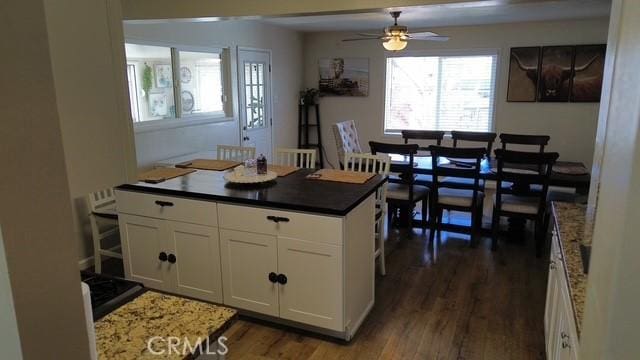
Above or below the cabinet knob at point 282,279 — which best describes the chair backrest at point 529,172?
above

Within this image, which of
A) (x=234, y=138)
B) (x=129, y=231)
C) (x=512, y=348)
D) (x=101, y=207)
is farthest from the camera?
(x=234, y=138)

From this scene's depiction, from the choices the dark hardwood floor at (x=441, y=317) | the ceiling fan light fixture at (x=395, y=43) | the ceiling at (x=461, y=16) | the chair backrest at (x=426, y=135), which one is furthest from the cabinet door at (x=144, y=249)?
the chair backrest at (x=426, y=135)

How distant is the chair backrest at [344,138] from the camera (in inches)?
204

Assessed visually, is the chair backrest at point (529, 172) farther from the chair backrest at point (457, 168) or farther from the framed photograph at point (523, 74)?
the framed photograph at point (523, 74)

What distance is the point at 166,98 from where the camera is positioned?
4816mm

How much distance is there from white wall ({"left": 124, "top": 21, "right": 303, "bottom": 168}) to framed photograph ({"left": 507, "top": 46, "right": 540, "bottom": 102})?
329cm

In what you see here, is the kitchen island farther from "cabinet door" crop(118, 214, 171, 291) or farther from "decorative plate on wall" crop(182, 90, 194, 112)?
"decorative plate on wall" crop(182, 90, 194, 112)

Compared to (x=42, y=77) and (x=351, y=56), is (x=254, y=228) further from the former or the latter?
(x=351, y=56)

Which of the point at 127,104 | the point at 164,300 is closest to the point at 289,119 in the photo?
the point at 164,300

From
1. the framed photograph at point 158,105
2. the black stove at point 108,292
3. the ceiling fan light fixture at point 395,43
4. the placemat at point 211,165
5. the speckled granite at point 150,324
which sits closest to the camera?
the speckled granite at point 150,324

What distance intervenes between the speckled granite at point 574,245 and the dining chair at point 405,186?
165 cm

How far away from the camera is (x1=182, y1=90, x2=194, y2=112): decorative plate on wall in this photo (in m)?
5.05

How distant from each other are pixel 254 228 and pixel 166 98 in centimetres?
265

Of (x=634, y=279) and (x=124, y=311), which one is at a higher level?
(x=634, y=279)
